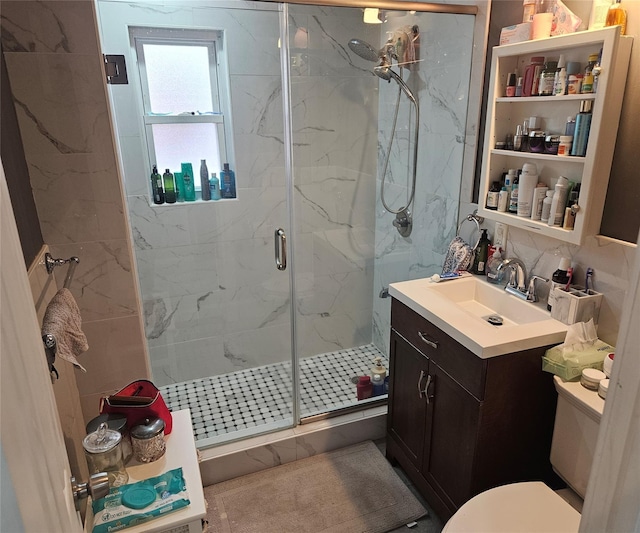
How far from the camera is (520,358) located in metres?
1.53

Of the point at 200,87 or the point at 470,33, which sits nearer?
the point at 470,33

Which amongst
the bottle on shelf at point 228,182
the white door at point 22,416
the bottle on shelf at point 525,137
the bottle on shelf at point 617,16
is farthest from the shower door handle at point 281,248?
the white door at point 22,416

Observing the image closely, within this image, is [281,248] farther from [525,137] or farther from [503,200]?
[525,137]

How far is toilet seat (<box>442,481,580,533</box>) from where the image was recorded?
1331mm

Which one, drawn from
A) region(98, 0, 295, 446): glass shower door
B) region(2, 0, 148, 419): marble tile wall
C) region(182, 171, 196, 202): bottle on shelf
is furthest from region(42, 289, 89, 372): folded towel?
region(182, 171, 196, 202): bottle on shelf

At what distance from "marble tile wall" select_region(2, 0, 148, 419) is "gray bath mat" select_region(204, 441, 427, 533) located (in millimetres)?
731

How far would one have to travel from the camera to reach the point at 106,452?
1.29m

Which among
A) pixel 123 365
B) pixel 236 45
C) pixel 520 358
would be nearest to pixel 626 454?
pixel 520 358

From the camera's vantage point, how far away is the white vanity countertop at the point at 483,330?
149 cm

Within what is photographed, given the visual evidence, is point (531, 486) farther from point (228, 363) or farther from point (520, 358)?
point (228, 363)

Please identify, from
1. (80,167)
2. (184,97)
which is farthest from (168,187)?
(80,167)

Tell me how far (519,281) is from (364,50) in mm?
1471

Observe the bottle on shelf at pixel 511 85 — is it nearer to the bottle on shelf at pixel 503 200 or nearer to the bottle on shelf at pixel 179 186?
the bottle on shelf at pixel 503 200

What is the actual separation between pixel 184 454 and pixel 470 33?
205 cm
